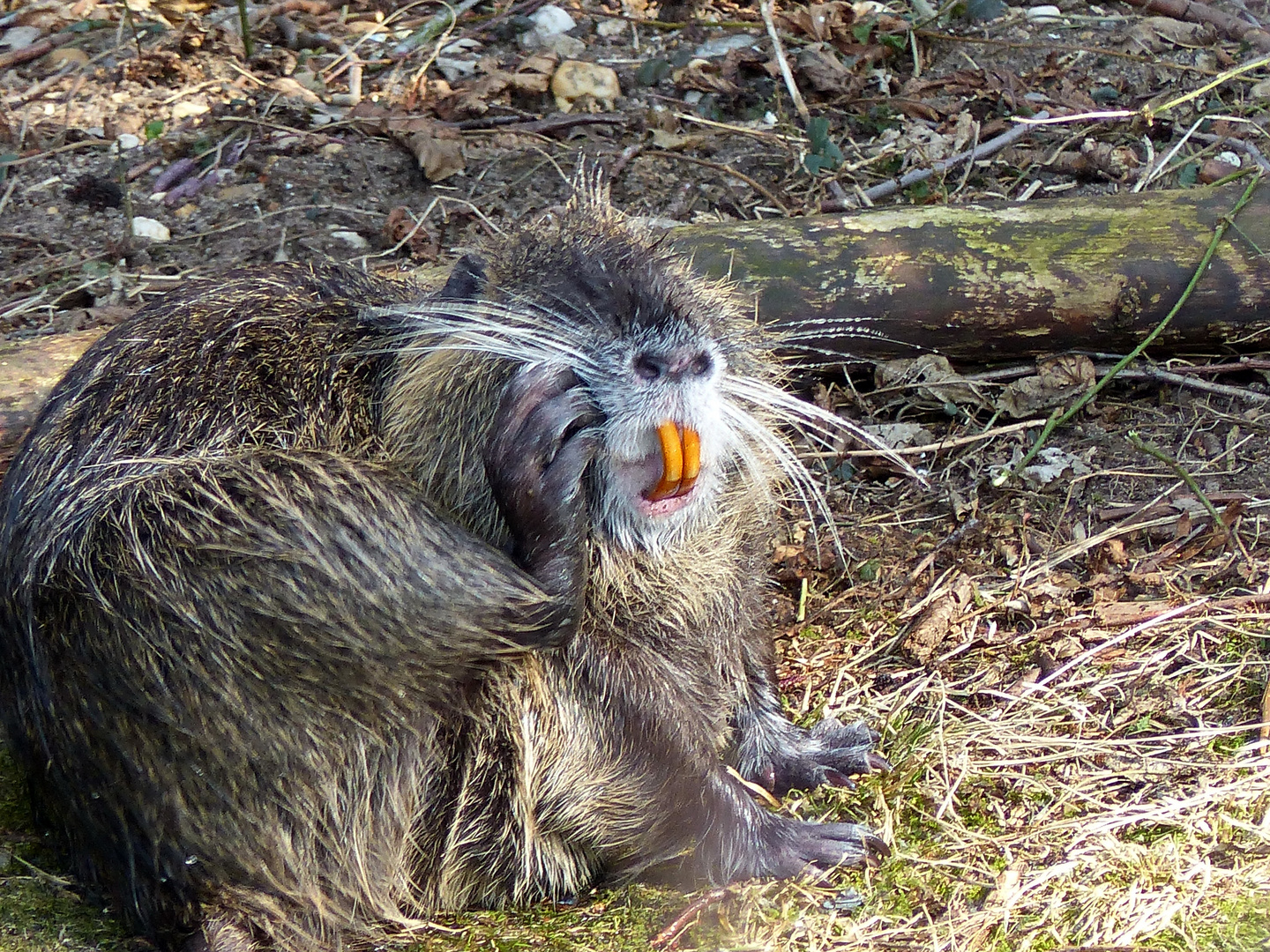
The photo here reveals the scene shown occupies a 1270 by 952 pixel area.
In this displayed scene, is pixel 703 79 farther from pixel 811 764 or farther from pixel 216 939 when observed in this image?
pixel 216 939

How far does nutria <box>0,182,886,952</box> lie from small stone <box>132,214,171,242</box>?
1890 mm

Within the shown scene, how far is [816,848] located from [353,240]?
280cm

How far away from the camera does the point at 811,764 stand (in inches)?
122

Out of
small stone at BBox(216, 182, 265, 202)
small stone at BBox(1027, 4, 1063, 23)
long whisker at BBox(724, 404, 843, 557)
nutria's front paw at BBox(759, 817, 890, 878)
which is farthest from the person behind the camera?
small stone at BBox(1027, 4, 1063, 23)

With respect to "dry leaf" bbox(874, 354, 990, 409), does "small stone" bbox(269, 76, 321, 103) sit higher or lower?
higher

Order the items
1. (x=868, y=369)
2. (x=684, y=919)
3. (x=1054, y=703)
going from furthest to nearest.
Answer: (x=868, y=369) < (x=1054, y=703) < (x=684, y=919)

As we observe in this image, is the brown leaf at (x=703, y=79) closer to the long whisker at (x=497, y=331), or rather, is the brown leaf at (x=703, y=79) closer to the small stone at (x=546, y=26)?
the small stone at (x=546, y=26)

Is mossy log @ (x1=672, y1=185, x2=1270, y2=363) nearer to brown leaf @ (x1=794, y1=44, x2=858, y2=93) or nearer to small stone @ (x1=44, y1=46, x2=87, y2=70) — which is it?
brown leaf @ (x1=794, y1=44, x2=858, y2=93)

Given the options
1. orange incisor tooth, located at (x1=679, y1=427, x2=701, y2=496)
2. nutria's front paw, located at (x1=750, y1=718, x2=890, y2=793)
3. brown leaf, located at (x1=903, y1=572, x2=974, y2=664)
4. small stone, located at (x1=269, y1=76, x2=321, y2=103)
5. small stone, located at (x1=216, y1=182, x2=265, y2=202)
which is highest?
orange incisor tooth, located at (x1=679, y1=427, x2=701, y2=496)

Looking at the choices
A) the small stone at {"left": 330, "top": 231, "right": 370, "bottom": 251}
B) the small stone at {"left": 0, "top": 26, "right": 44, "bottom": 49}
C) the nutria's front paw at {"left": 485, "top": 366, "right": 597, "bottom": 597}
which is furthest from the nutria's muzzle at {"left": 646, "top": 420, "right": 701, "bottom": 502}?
the small stone at {"left": 0, "top": 26, "right": 44, "bottom": 49}

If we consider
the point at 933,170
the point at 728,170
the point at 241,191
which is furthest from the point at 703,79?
the point at 241,191

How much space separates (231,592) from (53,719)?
1.59 feet

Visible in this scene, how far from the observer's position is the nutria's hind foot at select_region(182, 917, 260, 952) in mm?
2531

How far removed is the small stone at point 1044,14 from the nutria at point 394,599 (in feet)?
10.8
